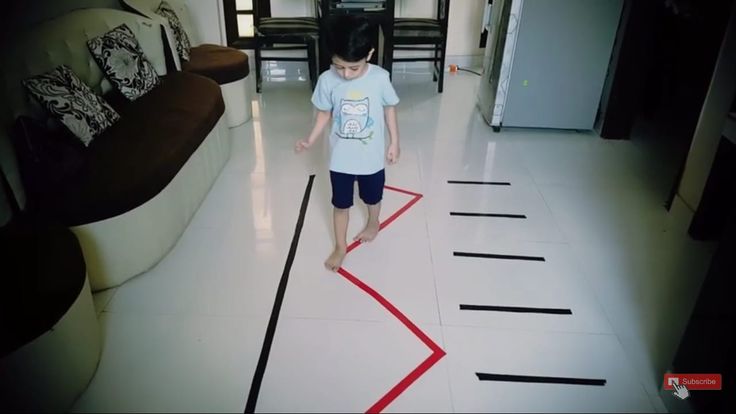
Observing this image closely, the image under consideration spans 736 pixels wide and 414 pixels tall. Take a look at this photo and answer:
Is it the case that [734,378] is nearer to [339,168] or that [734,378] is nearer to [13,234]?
[339,168]

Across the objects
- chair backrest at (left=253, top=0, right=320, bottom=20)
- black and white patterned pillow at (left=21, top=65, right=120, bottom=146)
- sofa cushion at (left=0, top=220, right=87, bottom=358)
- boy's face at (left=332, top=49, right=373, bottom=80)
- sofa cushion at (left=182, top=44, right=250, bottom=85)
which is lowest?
sofa cushion at (left=0, top=220, right=87, bottom=358)

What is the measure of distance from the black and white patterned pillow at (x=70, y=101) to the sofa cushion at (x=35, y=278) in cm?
49

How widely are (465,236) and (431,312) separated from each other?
23.1 inches

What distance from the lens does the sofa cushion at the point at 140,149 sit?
178 centimetres

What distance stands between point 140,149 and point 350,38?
41.3 inches

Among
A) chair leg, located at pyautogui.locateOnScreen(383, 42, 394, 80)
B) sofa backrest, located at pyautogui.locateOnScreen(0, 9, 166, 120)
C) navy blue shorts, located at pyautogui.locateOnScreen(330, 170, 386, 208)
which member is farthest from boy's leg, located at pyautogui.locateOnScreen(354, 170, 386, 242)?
chair leg, located at pyautogui.locateOnScreen(383, 42, 394, 80)

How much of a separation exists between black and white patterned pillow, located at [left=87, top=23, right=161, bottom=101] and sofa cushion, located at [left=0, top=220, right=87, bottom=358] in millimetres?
1157

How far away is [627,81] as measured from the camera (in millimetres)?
3232

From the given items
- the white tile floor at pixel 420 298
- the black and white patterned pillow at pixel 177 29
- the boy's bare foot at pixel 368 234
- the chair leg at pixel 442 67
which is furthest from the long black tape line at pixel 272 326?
the chair leg at pixel 442 67

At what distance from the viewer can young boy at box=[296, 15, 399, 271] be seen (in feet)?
5.48

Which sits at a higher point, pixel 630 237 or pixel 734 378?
pixel 734 378

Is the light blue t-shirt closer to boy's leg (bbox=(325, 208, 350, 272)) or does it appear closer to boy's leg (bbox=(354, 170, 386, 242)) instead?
boy's leg (bbox=(354, 170, 386, 242))

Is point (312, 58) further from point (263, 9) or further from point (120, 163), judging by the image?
point (120, 163)

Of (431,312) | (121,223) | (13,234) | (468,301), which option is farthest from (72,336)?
(468,301)
